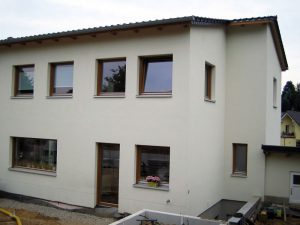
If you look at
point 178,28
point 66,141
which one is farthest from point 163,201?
point 178,28

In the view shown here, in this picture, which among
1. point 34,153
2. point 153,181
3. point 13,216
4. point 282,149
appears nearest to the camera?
point 13,216

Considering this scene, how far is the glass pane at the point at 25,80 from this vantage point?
46.8 ft

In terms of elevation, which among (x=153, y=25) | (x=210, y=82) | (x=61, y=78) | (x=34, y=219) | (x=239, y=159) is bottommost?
(x=34, y=219)

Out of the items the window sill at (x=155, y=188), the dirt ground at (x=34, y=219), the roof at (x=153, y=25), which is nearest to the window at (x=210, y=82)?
the roof at (x=153, y=25)

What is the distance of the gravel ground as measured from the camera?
10914mm

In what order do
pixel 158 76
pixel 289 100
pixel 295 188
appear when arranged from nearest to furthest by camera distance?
pixel 158 76, pixel 295 188, pixel 289 100

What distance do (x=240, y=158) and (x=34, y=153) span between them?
8231 millimetres

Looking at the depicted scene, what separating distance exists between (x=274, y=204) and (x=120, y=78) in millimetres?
7462

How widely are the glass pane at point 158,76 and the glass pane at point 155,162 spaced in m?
1.96

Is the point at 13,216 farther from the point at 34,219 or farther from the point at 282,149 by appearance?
the point at 282,149

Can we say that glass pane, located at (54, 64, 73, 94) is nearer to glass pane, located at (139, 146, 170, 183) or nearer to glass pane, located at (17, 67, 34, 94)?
glass pane, located at (17, 67, 34, 94)

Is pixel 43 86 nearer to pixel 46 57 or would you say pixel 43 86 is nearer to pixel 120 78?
pixel 46 57

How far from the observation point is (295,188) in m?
13.3

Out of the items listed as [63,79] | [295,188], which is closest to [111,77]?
[63,79]
